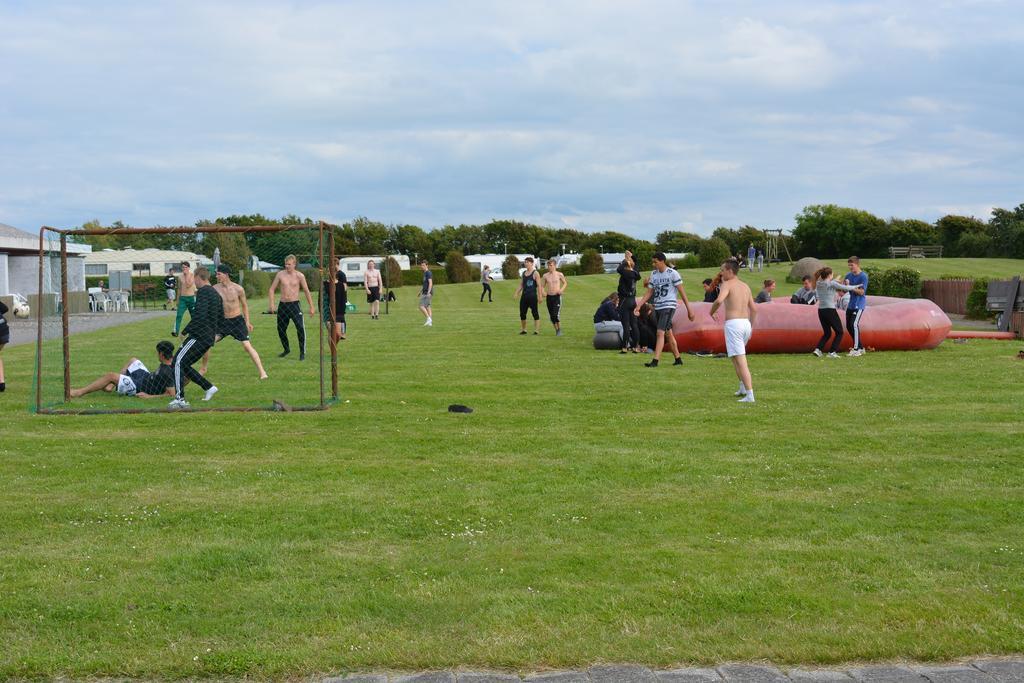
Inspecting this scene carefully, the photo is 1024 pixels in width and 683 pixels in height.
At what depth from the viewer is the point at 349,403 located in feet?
42.2

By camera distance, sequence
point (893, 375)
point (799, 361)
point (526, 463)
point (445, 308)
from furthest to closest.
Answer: point (445, 308), point (799, 361), point (893, 375), point (526, 463)

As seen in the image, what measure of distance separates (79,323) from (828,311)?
24534mm

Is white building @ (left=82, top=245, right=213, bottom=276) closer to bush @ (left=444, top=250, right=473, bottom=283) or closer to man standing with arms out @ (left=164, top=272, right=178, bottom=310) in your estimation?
man standing with arms out @ (left=164, top=272, right=178, bottom=310)

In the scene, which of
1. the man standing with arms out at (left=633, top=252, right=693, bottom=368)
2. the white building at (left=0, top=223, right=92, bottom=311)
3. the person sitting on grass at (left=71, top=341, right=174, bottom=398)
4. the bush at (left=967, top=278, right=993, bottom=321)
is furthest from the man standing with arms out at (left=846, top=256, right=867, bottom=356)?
the white building at (left=0, top=223, right=92, bottom=311)

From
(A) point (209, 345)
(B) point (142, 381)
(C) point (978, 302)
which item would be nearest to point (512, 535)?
(A) point (209, 345)

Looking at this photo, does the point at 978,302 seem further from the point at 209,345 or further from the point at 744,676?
the point at 744,676

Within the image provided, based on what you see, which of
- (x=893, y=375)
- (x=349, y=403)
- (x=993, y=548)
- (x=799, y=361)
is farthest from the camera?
(x=799, y=361)

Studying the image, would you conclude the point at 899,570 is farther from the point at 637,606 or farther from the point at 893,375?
the point at 893,375

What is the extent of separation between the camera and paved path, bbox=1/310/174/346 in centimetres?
2606

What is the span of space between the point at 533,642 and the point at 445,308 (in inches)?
1442

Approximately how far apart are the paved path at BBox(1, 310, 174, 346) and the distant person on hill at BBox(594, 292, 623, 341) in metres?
11.3

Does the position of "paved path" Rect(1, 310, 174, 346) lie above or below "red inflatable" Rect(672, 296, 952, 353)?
below

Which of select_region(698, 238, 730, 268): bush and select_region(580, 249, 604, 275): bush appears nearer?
select_region(698, 238, 730, 268): bush

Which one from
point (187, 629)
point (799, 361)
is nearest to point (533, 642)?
point (187, 629)
